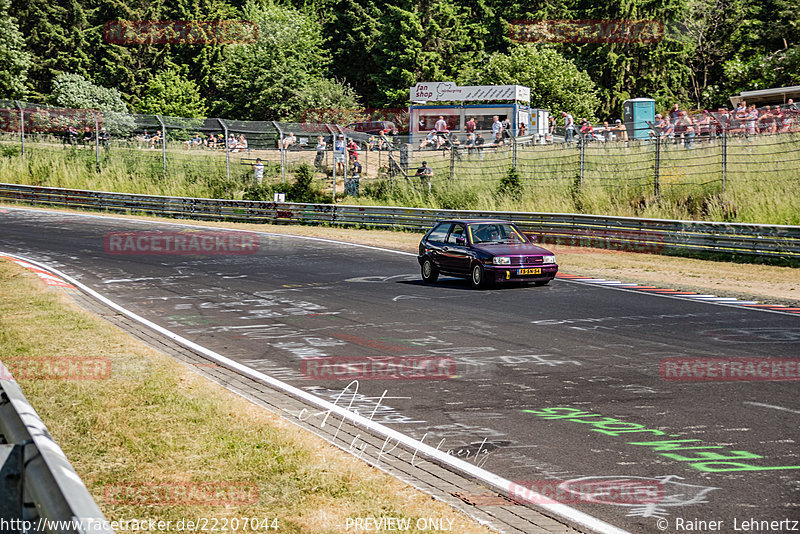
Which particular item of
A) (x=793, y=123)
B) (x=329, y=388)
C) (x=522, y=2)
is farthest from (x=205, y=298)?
(x=522, y=2)

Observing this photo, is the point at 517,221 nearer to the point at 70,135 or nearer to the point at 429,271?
the point at 429,271

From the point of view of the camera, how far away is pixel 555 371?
9484 millimetres

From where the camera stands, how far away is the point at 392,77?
81438 mm

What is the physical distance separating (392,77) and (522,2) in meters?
15.3

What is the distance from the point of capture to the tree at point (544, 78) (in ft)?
191

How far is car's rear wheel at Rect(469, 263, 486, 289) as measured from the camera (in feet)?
54.6

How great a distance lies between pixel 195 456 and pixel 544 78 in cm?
5462

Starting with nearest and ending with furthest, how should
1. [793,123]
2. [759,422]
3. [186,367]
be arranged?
[759,422], [186,367], [793,123]

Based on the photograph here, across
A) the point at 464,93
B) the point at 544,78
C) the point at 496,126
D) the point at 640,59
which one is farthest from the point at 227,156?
the point at 640,59

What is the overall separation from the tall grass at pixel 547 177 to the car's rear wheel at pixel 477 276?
32.6 feet

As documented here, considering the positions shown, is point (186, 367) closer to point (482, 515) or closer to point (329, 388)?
point (329, 388)

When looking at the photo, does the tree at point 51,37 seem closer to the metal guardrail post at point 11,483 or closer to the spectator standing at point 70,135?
the spectator standing at point 70,135

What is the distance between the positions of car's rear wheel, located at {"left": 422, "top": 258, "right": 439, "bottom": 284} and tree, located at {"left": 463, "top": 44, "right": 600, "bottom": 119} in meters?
41.5

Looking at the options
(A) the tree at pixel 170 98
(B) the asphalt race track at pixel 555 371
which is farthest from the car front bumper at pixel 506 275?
(A) the tree at pixel 170 98
